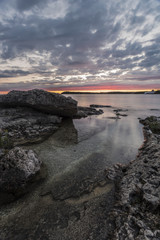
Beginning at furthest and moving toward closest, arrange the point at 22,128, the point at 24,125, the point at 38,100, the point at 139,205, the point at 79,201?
the point at 38,100 → the point at 24,125 → the point at 22,128 → the point at 79,201 → the point at 139,205

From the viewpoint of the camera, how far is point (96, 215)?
545cm

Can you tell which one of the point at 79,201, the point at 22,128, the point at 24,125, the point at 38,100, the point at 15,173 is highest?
the point at 38,100

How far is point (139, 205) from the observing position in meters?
5.27

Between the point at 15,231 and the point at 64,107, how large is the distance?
20024 mm

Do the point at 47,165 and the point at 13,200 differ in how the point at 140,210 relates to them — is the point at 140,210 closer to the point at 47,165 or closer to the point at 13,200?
the point at 13,200

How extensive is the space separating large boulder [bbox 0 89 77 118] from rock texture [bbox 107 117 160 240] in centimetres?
1784

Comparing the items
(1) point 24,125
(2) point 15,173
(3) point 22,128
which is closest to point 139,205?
(2) point 15,173

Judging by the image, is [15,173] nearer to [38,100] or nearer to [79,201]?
[79,201]

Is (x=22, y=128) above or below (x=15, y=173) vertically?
below

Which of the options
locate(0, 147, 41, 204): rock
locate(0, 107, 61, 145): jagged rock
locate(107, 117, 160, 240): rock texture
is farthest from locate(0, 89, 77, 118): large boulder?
locate(107, 117, 160, 240): rock texture

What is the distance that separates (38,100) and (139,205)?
68.4 feet

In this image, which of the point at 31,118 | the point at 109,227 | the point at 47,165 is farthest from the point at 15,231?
the point at 31,118

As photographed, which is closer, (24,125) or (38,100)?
(24,125)

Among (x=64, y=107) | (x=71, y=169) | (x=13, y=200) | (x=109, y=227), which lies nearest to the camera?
(x=109, y=227)
